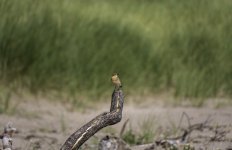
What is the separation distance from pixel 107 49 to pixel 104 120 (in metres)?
3.42

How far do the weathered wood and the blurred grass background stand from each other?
2.76 metres

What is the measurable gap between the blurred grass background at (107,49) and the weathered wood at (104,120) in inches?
109

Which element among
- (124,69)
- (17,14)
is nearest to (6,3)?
(17,14)

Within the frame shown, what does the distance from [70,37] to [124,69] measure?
1.96 ft

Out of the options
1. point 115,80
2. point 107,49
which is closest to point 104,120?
point 115,80

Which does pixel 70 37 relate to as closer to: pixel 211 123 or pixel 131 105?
pixel 131 105

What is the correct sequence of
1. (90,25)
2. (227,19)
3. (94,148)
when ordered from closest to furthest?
(94,148), (90,25), (227,19)

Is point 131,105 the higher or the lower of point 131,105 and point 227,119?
the higher

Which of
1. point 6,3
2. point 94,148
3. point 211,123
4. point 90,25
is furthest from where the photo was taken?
point 90,25

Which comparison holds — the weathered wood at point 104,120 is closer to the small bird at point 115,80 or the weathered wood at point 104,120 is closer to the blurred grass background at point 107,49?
the small bird at point 115,80

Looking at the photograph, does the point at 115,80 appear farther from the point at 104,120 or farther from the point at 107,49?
the point at 107,49

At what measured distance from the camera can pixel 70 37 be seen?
548 cm

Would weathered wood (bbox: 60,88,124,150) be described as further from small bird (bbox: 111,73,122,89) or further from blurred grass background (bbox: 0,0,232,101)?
blurred grass background (bbox: 0,0,232,101)

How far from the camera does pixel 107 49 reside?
5.66 m
